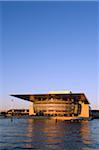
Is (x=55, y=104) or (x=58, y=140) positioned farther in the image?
(x=55, y=104)

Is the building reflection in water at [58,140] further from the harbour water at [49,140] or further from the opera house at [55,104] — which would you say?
→ the opera house at [55,104]

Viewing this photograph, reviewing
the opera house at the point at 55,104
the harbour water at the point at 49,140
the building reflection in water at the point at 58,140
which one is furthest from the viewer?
the opera house at the point at 55,104

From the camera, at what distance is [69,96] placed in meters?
139

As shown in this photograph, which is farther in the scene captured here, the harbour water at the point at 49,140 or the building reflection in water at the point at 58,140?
the building reflection in water at the point at 58,140

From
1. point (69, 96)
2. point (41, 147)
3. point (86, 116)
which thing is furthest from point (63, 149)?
point (86, 116)

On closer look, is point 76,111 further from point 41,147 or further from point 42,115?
point 41,147

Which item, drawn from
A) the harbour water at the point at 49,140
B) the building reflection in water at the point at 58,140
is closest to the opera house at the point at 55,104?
the harbour water at the point at 49,140

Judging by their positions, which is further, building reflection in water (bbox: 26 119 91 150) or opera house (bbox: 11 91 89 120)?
opera house (bbox: 11 91 89 120)

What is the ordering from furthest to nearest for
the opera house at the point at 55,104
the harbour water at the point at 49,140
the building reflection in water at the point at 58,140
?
the opera house at the point at 55,104, the building reflection in water at the point at 58,140, the harbour water at the point at 49,140

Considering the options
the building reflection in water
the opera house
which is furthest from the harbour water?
the opera house

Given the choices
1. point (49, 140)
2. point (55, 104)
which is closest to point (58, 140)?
point (49, 140)

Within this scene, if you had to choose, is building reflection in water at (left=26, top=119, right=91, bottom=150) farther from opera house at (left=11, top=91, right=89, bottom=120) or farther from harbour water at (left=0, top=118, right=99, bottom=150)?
opera house at (left=11, top=91, right=89, bottom=120)

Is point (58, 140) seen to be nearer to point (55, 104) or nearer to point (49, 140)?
point (49, 140)

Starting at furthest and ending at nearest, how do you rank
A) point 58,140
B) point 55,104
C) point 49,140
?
1. point 55,104
2. point 58,140
3. point 49,140
